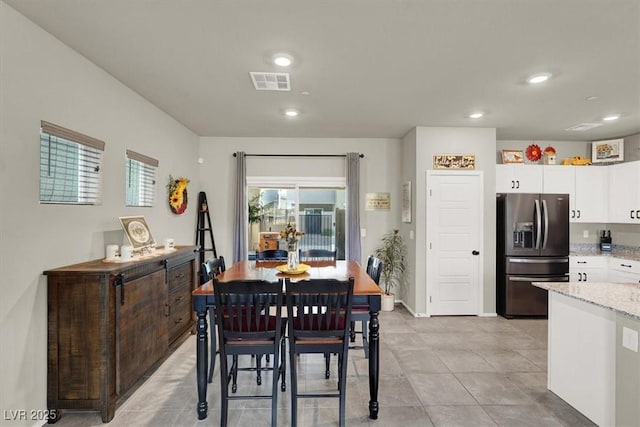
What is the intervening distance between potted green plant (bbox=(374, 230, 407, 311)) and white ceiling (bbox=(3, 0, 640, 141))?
206 cm

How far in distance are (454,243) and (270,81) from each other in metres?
3.38

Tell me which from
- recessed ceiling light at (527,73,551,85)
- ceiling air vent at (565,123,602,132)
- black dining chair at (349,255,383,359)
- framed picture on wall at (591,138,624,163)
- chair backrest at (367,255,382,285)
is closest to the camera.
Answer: black dining chair at (349,255,383,359)

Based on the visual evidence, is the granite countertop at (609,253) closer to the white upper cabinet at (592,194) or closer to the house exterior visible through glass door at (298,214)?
the white upper cabinet at (592,194)

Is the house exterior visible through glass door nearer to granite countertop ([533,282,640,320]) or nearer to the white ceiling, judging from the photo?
the white ceiling

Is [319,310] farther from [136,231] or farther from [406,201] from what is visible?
[406,201]

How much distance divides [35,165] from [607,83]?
486 centimetres

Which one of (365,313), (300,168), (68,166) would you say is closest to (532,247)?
(365,313)

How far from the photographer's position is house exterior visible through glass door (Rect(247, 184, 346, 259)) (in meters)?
5.67

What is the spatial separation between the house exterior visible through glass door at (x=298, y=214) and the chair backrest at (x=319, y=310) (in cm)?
336

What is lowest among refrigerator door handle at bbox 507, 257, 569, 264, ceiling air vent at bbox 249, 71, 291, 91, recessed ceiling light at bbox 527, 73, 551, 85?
refrigerator door handle at bbox 507, 257, 569, 264

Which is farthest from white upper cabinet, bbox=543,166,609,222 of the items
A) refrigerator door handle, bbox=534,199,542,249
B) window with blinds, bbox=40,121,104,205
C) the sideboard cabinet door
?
window with blinds, bbox=40,121,104,205

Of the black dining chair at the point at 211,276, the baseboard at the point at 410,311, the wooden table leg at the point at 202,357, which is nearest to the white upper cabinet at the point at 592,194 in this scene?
the baseboard at the point at 410,311

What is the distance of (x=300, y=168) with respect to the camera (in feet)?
18.5

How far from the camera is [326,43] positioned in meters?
2.53
